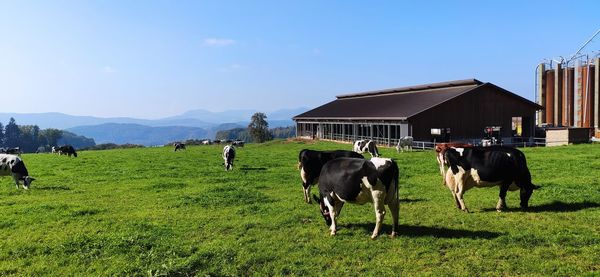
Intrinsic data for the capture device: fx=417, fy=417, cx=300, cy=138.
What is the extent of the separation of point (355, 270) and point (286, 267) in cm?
128

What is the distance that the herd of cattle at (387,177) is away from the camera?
925 centimetres

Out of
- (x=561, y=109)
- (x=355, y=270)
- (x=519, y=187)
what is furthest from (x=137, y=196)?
(x=561, y=109)

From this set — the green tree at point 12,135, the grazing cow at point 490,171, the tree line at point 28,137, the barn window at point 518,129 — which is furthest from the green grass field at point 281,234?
the green tree at point 12,135

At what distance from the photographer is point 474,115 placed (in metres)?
42.4

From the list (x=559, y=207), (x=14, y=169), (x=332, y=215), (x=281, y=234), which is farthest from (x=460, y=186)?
(x=14, y=169)

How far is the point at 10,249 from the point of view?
29.9ft

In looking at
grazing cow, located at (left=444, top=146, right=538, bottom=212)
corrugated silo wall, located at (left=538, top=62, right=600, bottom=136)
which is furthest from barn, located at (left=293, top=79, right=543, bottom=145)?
grazing cow, located at (left=444, top=146, right=538, bottom=212)

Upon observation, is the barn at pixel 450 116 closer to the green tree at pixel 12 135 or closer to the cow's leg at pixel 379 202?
the cow's leg at pixel 379 202

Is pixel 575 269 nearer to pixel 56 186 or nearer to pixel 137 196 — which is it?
pixel 137 196

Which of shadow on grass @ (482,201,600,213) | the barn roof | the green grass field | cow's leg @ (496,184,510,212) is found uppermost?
the barn roof

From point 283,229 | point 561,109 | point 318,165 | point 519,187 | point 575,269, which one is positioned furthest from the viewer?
point 561,109

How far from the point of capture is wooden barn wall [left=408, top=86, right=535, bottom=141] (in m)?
40.7

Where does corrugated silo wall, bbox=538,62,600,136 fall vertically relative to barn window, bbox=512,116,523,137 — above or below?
above

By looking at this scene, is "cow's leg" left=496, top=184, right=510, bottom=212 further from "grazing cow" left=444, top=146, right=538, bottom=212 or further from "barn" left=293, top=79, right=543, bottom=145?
"barn" left=293, top=79, right=543, bottom=145
